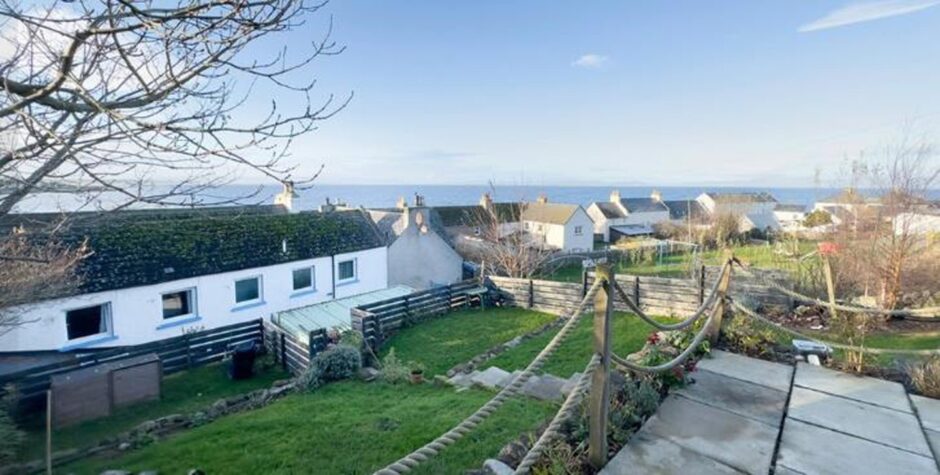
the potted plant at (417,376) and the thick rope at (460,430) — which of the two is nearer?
the thick rope at (460,430)

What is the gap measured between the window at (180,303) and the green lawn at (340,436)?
7.26 metres

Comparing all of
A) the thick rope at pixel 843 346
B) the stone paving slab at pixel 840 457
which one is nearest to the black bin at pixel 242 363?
the thick rope at pixel 843 346

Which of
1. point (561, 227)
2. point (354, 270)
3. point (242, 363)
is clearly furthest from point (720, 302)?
point (561, 227)

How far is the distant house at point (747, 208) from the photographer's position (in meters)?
43.0

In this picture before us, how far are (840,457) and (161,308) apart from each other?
16.0m

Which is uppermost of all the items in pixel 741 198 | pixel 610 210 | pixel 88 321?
pixel 741 198

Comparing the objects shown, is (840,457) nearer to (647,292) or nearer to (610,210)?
(647,292)

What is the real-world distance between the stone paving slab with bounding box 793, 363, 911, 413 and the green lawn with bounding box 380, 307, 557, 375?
7.44 metres

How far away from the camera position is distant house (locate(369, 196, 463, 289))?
23.1 meters

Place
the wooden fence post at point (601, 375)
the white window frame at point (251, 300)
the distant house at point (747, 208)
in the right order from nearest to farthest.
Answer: the wooden fence post at point (601, 375)
the white window frame at point (251, 300)
the distant house at point (747, 208)

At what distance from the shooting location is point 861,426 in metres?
4.12

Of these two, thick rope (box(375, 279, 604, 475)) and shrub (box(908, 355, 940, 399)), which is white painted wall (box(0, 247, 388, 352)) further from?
shrub (box(908, 355, 940, 399))

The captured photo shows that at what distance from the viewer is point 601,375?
331 centimetres

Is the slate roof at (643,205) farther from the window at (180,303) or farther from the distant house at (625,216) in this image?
the window at (180,303)
